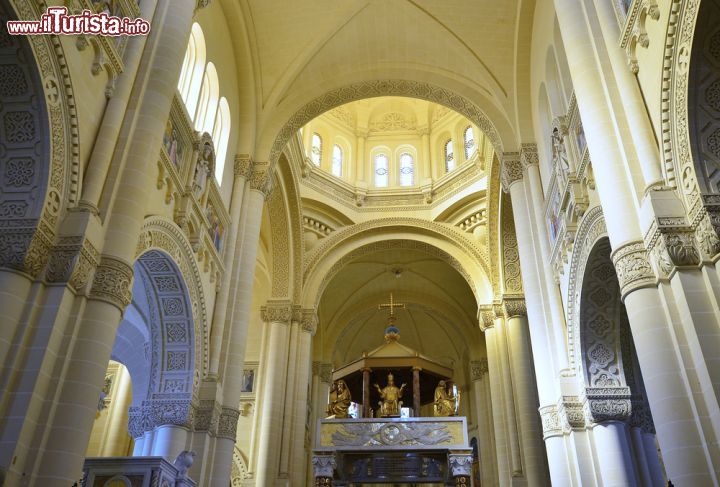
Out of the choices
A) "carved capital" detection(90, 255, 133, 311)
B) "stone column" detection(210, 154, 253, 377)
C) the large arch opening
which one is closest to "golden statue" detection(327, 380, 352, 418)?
"stone column" detection(210, 154, 253, 377)

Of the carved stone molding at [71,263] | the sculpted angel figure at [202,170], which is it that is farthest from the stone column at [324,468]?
the carved stone molding at [71,263]

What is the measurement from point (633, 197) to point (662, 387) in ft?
7.32

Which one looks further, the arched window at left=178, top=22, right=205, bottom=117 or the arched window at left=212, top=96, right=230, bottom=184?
the arched window at left=212, top=96, right=230, bottom=184

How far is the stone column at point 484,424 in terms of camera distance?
23438mm

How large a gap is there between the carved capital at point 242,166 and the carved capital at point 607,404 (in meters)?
8.82

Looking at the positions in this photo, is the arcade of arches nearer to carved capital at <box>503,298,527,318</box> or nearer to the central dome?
carved capital at <box>503,298,527,318</box>

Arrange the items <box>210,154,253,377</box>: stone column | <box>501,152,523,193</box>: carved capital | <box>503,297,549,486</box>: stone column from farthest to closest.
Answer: <box>503,297,549,486</box>: stone column
<box>501,152,523,193</box>: carved capital
<box>210,154,253,377</box>: stone column

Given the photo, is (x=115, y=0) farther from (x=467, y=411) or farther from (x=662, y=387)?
(x=467, y=411)

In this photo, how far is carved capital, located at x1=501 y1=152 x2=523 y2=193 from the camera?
47.5 feet

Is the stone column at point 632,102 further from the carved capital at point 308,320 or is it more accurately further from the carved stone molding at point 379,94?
the carved capital at point 308,320

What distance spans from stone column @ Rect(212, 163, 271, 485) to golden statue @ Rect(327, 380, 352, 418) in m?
4.44

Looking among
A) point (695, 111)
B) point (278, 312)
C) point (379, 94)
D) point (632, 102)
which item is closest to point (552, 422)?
point (632, 102)

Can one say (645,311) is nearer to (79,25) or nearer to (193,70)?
(79,25)

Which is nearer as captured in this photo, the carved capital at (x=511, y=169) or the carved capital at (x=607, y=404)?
the carved capital at (x=607, y=404)
